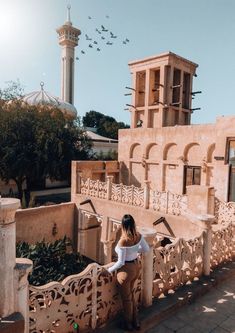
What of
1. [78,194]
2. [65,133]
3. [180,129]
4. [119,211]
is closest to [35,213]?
[78,194]

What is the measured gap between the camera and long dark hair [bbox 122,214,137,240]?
3.79 m

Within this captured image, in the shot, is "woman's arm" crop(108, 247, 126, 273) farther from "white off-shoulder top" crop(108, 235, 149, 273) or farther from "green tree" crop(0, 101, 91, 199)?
"green tree" crop(0, 101, 91, 199)

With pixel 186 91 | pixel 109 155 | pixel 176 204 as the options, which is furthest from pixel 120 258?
pixel 109 155

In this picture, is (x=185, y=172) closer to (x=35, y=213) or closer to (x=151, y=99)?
(x=151, y=99)

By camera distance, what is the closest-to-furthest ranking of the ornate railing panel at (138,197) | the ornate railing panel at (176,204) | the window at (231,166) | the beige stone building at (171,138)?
the ornate railing panel at (176,204) < the ornate railing panel at (138,197) < the window at (231,166) < the beige stone building at (171,138)

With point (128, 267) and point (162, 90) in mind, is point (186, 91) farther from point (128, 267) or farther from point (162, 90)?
point (128, 267)

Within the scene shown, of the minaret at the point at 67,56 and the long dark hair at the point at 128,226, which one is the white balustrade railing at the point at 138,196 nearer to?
the long dark hair at the point at 128,226

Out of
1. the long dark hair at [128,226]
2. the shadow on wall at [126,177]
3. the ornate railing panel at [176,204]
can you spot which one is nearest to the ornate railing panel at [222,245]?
the long dark hair at [128,226]

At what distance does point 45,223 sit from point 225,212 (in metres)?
9.40

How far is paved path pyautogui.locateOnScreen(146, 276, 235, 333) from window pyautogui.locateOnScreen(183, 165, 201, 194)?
37.3ft

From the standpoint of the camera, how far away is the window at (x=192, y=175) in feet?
53.2

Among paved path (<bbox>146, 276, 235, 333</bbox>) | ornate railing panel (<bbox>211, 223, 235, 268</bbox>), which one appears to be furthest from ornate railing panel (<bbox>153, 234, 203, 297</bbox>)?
ornate railing panel (<bbox>211, 223, 235, 268</bbox>)

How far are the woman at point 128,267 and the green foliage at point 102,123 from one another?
A: 51405mm

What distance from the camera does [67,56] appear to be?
41500mm
